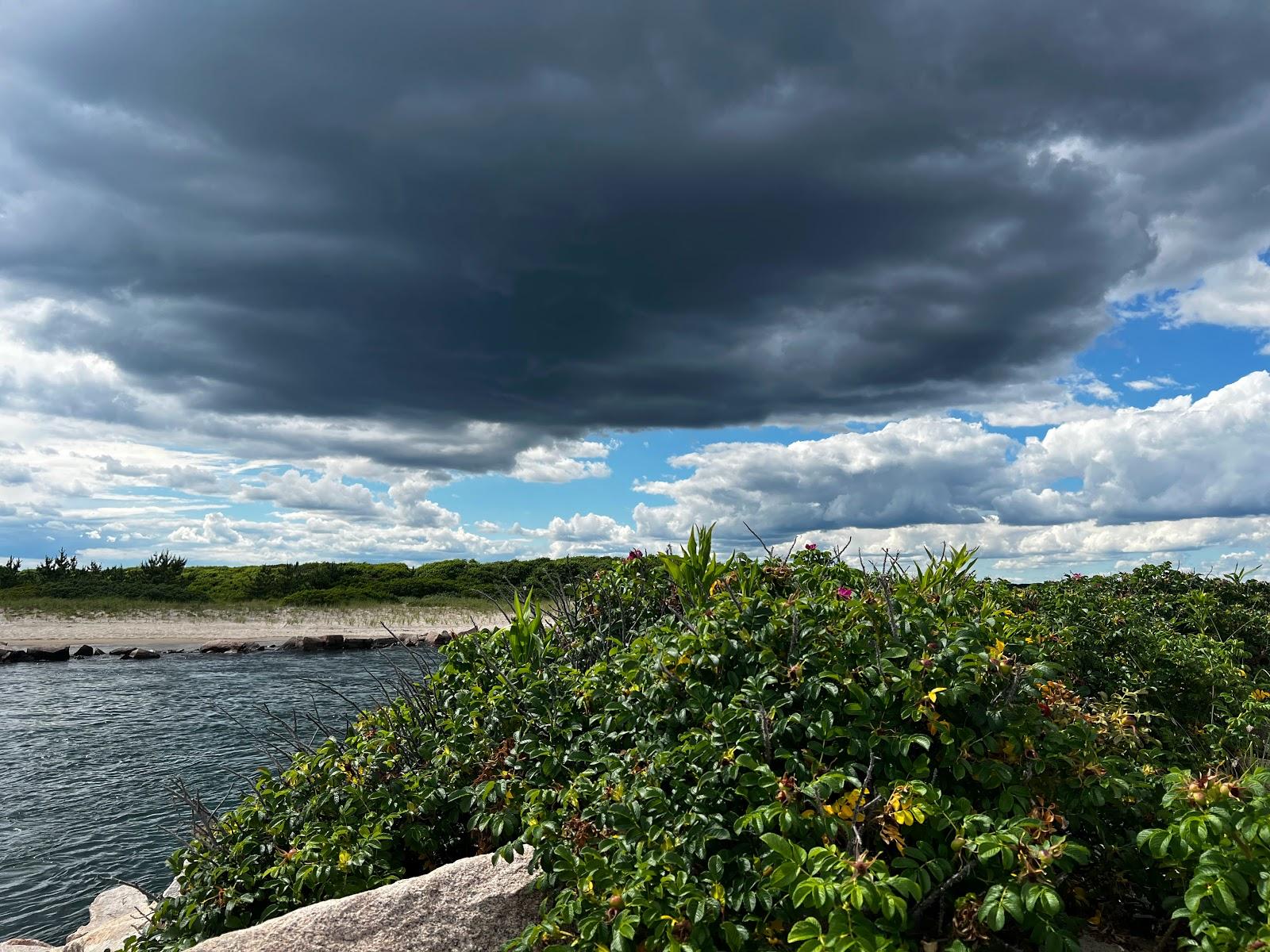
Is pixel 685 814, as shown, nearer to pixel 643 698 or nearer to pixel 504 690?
pixel 643 698

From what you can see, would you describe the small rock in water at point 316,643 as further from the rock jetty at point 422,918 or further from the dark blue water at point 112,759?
the rock jetty at point 422,918

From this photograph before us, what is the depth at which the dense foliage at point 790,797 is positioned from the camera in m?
3.54

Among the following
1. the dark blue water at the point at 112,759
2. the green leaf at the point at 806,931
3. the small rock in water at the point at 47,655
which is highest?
the green leaf at the point at 806,931

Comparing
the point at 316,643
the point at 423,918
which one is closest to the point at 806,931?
the point at 423,918

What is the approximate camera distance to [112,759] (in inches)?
643

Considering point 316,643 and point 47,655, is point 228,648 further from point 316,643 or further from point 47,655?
point 47,655

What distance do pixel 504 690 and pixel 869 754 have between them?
312 centimetres

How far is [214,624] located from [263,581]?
41.5 ft

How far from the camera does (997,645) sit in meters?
4.36

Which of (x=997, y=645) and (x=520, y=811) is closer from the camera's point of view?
(x=997, y=645)

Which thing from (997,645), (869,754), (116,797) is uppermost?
(997,645)

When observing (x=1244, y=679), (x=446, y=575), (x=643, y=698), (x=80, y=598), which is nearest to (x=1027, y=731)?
(x=643, y=698)

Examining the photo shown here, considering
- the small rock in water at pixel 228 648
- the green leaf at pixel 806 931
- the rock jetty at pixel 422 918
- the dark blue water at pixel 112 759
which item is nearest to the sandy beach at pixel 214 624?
the small rock in water at pixel 228 648

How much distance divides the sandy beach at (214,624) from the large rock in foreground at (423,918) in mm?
35783
